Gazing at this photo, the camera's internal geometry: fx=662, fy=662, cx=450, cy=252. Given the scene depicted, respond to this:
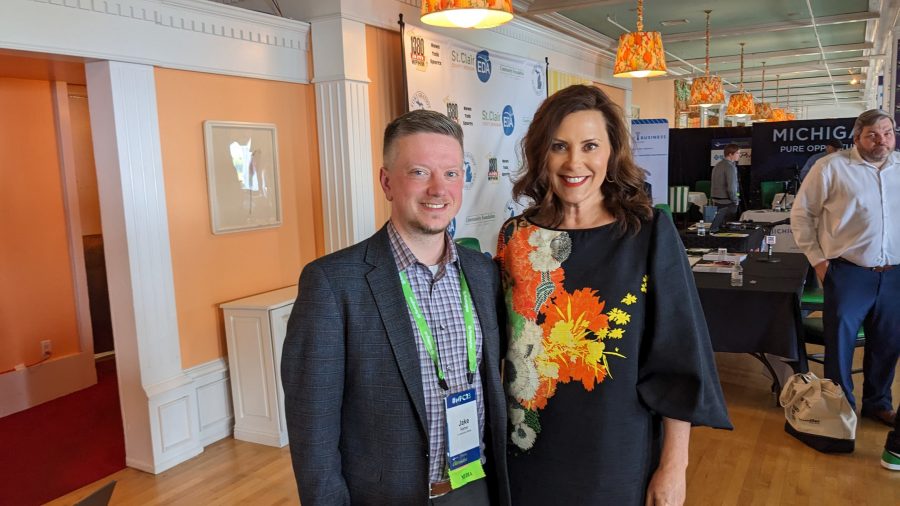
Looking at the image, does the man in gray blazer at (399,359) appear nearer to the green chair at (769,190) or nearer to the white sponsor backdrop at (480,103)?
the white sponsor backdrop at (480,103)

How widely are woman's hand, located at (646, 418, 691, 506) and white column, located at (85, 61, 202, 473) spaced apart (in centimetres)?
293

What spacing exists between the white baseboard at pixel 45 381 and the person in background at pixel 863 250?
5137 millimetres

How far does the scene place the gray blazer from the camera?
132 centimetres

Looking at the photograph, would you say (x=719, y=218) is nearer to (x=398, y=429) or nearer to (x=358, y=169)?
(x=358, y=169)

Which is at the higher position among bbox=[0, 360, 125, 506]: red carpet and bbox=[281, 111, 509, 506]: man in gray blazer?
bbox=[281, 111, 509, 506]: man in gray blazer

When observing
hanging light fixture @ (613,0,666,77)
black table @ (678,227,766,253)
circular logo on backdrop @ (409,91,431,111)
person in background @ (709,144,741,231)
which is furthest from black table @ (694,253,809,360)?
person in background @ (709,144,741,231)

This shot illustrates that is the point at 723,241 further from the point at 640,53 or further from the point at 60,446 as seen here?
the point at 60,446

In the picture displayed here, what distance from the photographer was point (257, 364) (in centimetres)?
392

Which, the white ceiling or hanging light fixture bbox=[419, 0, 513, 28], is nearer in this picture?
hanging light fixture bbox=[419, 0, 513, 28]

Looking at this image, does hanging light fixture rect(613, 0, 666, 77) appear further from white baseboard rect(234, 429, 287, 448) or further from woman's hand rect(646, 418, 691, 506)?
woman's hand rect(646, 418, 691, 506)

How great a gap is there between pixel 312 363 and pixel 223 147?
300 cm

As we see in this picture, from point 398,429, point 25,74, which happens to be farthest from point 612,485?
point 25,74

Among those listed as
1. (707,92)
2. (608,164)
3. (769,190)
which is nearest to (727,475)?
(608,164)

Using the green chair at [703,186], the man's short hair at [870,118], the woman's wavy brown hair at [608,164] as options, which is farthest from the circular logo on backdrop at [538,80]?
the green chair at [703,186]
